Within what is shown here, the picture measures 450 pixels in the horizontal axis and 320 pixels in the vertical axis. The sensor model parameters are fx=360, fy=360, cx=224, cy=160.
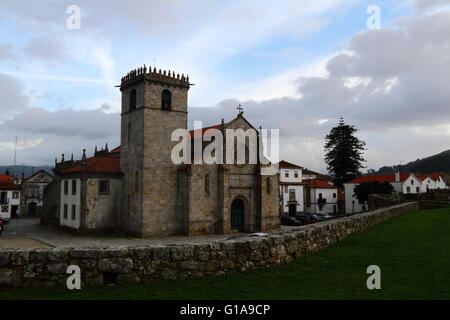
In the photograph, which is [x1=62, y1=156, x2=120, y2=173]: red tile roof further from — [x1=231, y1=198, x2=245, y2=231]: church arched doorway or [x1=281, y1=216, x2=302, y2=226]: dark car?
[x1=281, y1=216, x2=302, y2=226]: dark car

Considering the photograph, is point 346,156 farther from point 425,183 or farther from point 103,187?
point 103,187

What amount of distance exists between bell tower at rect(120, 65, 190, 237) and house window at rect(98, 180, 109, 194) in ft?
5.48

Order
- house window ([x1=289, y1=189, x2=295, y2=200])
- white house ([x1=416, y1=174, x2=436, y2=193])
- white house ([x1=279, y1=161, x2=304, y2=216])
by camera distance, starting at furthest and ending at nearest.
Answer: white house ([x1=416, y1=174, x2=436, y2=193]), house window ([x1=289, y1=189, x2=295, y2=200]), white house ([x1=279, y1=161, x2=304, y2=216])

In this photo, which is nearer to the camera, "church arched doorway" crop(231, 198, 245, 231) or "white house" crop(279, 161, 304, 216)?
"church arched doorway" crop(231, 198, 245, 231)

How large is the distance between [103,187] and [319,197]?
142 feet

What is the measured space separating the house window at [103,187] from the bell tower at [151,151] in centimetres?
167

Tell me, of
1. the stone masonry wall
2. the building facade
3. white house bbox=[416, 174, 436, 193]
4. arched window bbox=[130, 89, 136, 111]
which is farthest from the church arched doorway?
white house bbox=[416, 174, 436, 193]

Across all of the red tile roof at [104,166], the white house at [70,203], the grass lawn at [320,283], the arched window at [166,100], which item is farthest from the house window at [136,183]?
the grass lawn at [320,283]

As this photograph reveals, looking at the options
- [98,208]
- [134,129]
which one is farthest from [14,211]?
[134,129]

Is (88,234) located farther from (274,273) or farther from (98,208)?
(274,273)

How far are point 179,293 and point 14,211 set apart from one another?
65.6 m

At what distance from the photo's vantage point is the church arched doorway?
40.9 metres

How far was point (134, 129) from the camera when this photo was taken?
124 feet
